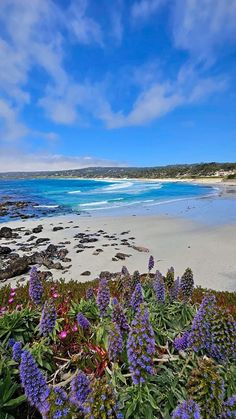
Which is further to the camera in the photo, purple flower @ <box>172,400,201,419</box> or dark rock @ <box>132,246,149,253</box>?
dark rock @ <box>132,246,149,253</box>

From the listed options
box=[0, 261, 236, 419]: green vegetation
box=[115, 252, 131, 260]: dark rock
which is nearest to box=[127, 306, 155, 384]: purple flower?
box=[0, 261, 236, 419]: green vegetation

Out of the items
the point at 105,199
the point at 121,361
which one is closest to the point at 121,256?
the point at 121,361

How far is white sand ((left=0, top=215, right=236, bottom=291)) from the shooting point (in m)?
12.7

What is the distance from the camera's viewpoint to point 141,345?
2.50 meters

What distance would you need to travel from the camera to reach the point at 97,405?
1910 millimetres

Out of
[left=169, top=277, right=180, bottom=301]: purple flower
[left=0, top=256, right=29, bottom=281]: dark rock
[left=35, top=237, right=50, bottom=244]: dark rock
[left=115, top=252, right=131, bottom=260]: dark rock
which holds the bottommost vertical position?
[left=35, top=237, right=50, bottom=244]: dark rock

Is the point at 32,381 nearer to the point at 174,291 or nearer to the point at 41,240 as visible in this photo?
the point at 174,291

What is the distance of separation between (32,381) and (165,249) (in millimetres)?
15208

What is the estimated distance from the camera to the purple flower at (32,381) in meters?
2.30

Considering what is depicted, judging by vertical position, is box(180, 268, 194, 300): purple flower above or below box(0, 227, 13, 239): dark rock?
above

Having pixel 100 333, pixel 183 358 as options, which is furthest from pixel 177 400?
pixel 100 333

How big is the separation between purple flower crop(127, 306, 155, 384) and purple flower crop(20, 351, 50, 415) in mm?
794

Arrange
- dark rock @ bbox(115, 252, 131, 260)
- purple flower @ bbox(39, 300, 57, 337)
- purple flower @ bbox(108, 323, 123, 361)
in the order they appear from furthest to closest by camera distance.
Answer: dark rock @ bbox(115, 252, 131, 260), purple flower @ bbox(39, 300, 57, 337), purple flower @ bbox(108, 323, 123, 361)

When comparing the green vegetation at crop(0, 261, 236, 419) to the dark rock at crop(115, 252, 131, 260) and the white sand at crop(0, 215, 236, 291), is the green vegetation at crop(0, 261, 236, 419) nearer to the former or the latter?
the white sand at crop(0, 215, 236, 291)
